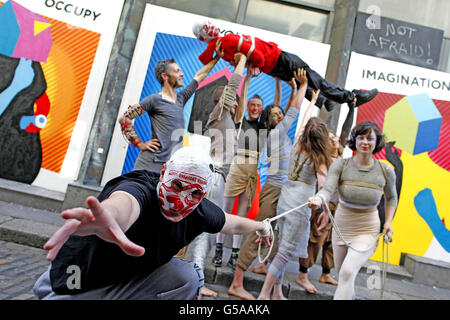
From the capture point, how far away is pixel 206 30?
357 centimetres

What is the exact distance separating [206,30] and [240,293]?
278 cm

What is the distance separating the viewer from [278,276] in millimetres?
3361

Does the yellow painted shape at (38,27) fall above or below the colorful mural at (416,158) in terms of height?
above

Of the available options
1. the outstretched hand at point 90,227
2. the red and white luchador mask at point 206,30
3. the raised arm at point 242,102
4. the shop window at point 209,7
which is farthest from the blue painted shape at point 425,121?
the outstretched hand at point 90,227

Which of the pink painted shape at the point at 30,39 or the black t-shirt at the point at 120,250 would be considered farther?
the pink painted shape at the point at 30,39

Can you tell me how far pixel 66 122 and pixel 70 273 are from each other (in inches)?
193

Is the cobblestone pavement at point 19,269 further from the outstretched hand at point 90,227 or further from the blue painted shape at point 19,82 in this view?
the blue painted shape at point 19,82

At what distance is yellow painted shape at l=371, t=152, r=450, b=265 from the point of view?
19.0ft

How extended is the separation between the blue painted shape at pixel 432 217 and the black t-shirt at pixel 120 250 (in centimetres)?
531

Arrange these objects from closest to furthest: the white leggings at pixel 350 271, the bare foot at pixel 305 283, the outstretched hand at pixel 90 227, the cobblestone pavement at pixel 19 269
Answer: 1. the outstretched hand at pixel 90 227
2. the cobblestone pavement at pixel 19 269
3. the white leggings at pixel 350 271
4. the bare foot at pixel 305 283

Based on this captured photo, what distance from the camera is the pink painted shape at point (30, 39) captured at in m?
5.95

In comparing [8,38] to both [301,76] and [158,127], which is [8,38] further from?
[301,76]

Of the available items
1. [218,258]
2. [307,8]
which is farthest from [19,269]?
[307,8]

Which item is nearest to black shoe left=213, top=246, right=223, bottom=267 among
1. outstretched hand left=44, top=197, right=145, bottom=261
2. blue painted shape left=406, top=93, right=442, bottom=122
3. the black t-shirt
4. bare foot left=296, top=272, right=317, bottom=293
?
bare foot left=296, top=272, right=317, bottom=293
